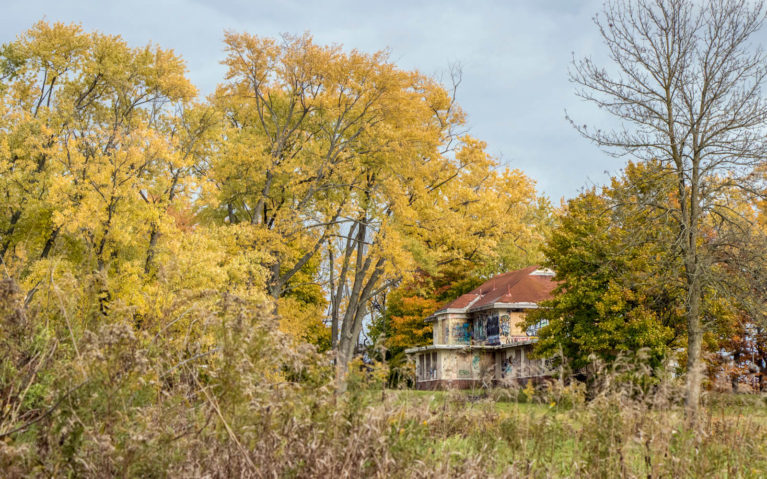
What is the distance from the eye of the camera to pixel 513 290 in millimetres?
42062

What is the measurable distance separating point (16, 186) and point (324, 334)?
1977 cm

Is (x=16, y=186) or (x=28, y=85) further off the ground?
(x=28, y=85)

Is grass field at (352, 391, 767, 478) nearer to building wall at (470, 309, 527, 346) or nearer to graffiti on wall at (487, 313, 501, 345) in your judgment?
→ building wall at (470, 309, 527, 346)

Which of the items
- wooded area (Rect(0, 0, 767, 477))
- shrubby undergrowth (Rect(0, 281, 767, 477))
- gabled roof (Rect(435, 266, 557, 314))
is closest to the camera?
shrubby undergrowth (Rect(0, 281, 767, 477))

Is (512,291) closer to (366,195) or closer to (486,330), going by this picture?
(486,330)

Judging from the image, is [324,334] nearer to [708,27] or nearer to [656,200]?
[656,200]

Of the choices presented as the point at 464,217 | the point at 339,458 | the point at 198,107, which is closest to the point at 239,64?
the point at 198,107

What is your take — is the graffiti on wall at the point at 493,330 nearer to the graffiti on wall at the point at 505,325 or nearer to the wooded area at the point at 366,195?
the graffiti on wall at the point at 505,325

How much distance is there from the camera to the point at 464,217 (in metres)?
29.5

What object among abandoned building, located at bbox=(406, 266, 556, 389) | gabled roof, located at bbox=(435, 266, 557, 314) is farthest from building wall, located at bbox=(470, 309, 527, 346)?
gabled roof, located at bbox=(435, 266, 557, 314)

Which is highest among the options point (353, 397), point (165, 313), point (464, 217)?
point (464, 217)

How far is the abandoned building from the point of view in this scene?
40.9 m

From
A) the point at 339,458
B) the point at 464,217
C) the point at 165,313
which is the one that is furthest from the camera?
the point at 464,217

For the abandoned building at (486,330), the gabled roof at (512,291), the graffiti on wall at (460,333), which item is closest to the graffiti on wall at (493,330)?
the abandoned building at (486,330)
